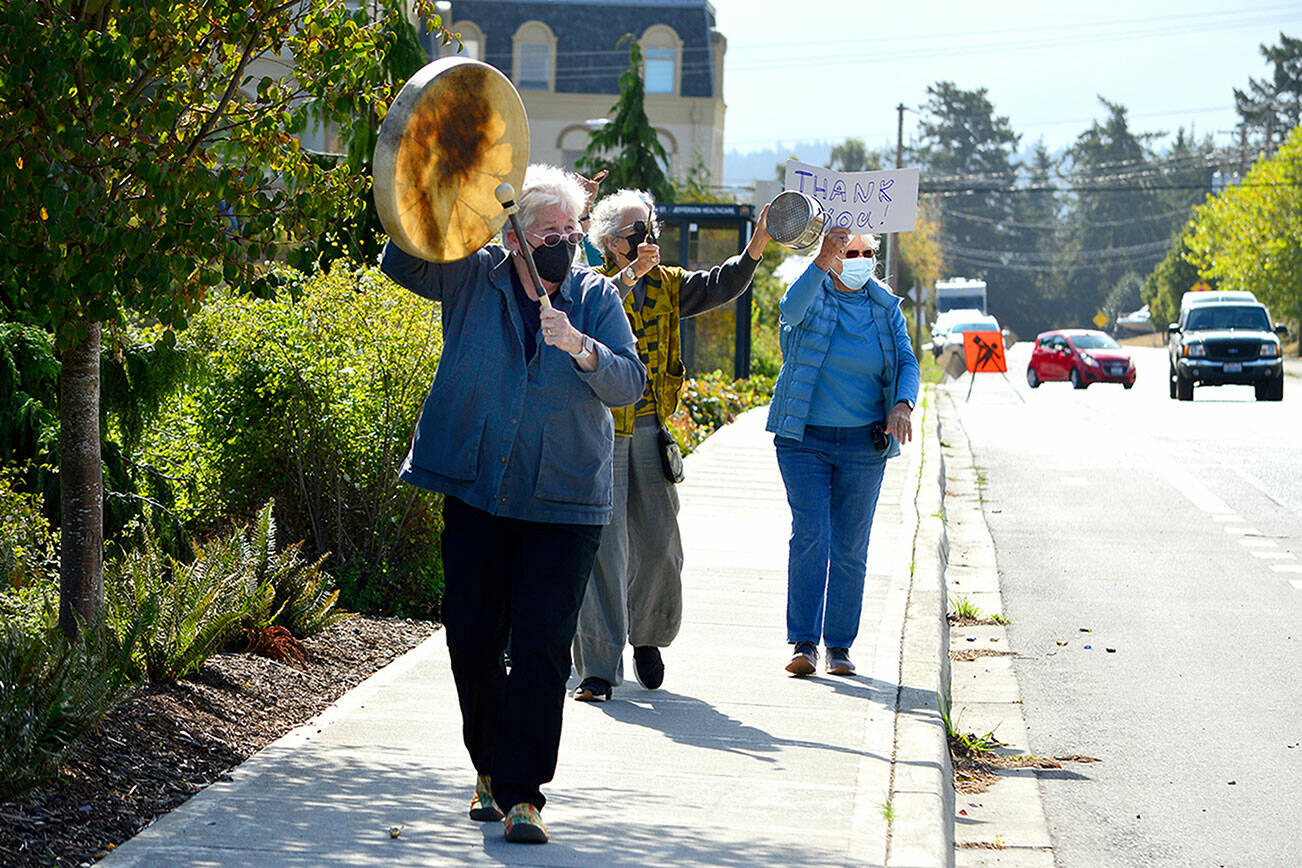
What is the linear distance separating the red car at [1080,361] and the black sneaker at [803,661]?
3309 cm

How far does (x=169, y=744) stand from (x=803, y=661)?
262cm

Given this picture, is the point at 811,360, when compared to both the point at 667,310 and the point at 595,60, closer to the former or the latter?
the point at 667,310

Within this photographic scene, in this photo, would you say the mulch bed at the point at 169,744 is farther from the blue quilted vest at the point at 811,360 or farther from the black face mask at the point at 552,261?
the blue quilted vest at the point at 811,360

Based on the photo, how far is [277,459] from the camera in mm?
8469

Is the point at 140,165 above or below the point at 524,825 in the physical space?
above

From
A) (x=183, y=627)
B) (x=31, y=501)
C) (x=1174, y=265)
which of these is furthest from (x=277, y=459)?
(x=1174, y=265)

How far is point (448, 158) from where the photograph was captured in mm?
4449

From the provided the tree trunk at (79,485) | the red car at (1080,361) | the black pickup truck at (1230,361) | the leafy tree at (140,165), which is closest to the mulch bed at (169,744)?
the tree trunk at (79,485)

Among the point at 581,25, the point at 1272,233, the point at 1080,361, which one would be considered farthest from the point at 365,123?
the point at 1272,233

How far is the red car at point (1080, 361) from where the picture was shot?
39000 millimetres

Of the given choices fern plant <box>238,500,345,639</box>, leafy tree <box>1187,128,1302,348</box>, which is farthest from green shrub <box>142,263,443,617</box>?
leafy tree <box>1187,128,1302,348</box>

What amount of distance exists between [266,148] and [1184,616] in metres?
6.03

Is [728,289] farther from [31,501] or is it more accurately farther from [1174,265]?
[1174,265]

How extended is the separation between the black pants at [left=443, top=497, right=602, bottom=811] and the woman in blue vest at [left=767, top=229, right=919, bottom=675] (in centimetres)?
255
